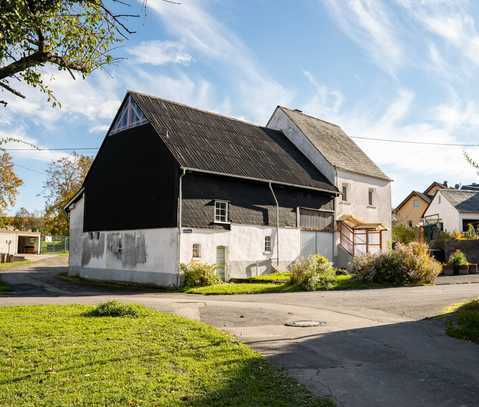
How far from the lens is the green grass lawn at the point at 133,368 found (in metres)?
5.80

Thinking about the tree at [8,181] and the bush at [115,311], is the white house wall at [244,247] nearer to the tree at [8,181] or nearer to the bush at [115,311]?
the bush at [115,311]

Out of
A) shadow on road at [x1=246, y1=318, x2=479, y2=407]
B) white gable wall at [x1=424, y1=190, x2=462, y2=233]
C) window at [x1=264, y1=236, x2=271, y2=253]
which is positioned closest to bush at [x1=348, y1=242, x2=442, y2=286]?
window at [x1=264, y1=236, x2=271, y2=253]

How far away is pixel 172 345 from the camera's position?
8500 mm

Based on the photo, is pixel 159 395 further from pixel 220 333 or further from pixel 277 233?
pixel 277 233

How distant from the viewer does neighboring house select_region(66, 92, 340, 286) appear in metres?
23.6

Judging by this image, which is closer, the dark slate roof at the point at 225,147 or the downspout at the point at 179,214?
the downspout at the point at 179,214

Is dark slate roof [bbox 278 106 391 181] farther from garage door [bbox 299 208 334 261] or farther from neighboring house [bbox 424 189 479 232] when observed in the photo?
neighboring house [bbox 424 189 479 232]

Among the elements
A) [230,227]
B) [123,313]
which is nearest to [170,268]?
[230,227]

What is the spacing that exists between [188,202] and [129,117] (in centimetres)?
747

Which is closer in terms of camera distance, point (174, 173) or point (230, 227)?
point (174, 173)

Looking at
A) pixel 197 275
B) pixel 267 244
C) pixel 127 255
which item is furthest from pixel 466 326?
pixel 127 255

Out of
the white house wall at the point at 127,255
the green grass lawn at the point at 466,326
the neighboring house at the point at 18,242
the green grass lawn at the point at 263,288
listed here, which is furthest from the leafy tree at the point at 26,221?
the green grass lawn at the point at 466,326

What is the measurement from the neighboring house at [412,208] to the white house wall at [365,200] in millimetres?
28213

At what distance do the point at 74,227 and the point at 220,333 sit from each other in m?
24.6
